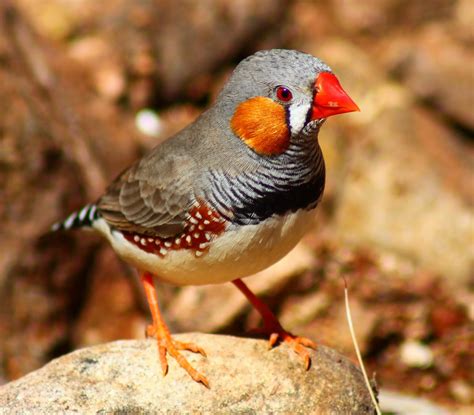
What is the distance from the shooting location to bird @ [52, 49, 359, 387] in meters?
4.78

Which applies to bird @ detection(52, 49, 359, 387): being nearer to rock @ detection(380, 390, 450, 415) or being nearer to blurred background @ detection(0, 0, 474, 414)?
rock @ detection(380, 390, 450, 415)

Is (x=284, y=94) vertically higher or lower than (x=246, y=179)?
higher

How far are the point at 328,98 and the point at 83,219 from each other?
2.40 meters

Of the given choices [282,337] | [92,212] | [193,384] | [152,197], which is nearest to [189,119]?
[92,212]

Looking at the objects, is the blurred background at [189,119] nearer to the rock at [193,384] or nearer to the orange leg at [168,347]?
the orange leg at [168,347]

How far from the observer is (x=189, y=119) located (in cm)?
1100

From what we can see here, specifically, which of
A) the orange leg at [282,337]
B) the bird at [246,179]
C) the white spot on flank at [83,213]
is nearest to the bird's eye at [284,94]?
the bird at [246,179]

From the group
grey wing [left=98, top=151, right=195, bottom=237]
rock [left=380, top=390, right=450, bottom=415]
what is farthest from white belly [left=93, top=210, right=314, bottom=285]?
rock [left=380, top=390, right=450, bottom=415]

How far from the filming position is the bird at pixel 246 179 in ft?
15.7

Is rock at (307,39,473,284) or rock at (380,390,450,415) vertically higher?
rock at (307,39,473,284)

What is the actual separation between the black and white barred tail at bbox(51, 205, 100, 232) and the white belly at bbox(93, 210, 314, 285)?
37.8 inches

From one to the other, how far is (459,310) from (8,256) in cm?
447

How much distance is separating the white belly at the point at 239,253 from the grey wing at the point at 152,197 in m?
0.22

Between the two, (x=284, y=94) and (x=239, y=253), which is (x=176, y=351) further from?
(x=284, y=94)
